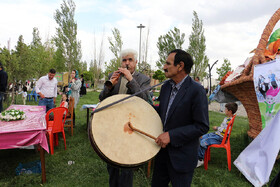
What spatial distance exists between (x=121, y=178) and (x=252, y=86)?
2065 mm

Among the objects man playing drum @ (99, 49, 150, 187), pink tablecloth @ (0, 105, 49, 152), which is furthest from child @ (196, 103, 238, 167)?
pink tablecloth @ (0, 105, 49, 152)

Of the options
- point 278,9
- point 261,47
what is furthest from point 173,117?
point 278,9

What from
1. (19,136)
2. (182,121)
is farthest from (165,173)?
(19,136)

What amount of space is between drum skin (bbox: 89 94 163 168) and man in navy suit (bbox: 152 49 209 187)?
12 centimetres

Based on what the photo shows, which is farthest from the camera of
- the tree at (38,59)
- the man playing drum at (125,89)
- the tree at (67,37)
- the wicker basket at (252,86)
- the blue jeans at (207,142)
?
the tree at (67,37)

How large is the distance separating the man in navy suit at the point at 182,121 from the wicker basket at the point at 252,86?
3.93ft

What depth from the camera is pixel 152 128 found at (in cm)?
164

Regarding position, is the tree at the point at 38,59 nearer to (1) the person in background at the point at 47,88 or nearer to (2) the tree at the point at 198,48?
(1) the person in background at the point at 47,88

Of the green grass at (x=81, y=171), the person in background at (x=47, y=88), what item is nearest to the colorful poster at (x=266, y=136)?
the green grass at (x=81, y=171)

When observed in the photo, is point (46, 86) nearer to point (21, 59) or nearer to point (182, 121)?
point (21, 59)

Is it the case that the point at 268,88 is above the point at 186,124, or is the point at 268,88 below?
above

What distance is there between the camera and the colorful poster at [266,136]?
1572 mm

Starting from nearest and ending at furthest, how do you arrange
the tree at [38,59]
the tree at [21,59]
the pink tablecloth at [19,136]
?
the pink tablecloth at [19,136]
the tree at [21,59]
the tree at [38,59]

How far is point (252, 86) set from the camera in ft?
7.89
